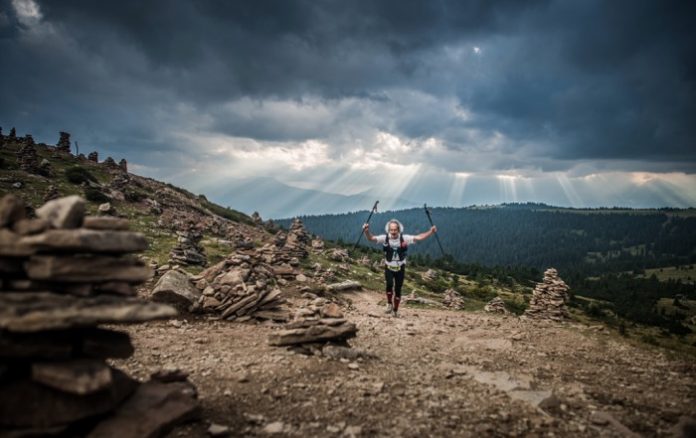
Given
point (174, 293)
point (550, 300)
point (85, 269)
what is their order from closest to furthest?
point (85, 269), point (174, 293), point (550, 300)

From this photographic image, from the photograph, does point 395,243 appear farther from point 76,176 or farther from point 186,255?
point 76,176

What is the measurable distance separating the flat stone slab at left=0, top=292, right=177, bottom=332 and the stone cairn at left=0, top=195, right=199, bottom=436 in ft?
0.04

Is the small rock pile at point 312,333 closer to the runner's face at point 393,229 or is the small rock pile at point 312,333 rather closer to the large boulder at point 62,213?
the runner's face at point 393,229

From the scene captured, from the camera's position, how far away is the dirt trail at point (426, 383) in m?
7.56

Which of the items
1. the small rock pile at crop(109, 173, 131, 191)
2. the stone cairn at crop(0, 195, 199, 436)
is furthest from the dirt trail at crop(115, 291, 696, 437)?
the small rock pile at crop(109, 173, 131, 191)

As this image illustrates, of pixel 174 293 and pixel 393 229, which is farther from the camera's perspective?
pixel 393 229

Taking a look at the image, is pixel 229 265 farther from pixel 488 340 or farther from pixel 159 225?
pixel 159 225

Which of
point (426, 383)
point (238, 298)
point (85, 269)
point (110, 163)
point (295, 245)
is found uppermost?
point (110, 163)

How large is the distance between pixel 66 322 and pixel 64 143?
78148 mm

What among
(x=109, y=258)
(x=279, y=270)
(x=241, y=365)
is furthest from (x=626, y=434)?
(x=279, y=270)

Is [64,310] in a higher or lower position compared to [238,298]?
higher

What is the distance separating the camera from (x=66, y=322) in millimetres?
5785

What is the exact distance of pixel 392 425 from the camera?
295 inches

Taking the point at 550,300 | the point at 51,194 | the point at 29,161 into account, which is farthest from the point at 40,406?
the point at 29,161
